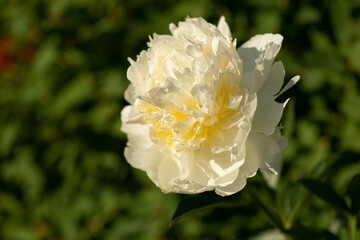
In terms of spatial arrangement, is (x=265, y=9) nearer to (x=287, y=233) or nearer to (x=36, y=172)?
(x=287, y=233)

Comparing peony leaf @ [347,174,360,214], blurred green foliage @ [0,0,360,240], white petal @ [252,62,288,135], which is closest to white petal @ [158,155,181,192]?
white petal @ [252,62,288,135]

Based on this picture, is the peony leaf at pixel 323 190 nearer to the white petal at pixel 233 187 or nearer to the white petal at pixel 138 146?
the white petal at pixel 233 187

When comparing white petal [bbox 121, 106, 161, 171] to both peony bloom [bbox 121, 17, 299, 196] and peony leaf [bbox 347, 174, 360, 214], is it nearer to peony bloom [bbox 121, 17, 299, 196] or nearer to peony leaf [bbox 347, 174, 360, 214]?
peony bloom [bbox 121, 17, 299, 196]

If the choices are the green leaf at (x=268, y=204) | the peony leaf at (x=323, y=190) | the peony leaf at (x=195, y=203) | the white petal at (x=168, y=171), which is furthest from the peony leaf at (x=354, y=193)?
the white petal at (x=168, y=171)

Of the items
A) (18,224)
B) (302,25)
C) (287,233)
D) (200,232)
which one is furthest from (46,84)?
(287,233)

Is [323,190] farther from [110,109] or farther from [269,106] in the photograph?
[110,109]
